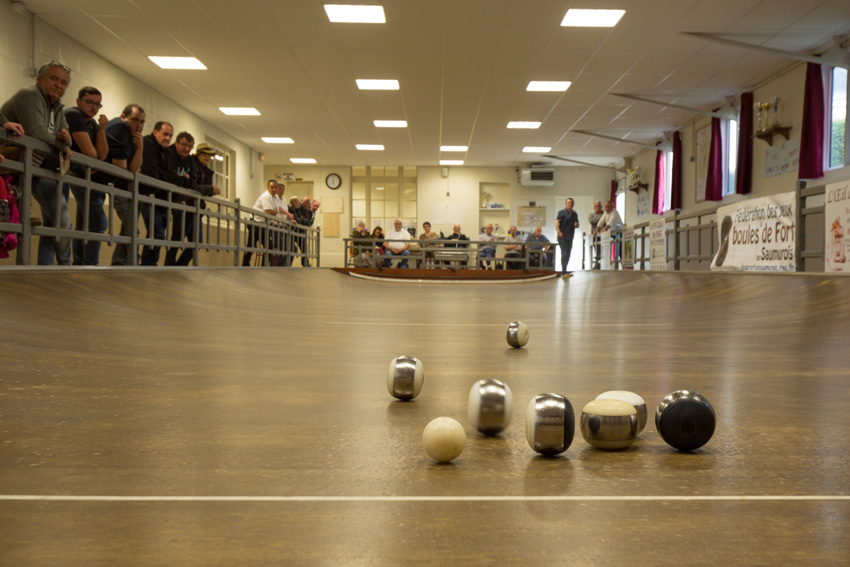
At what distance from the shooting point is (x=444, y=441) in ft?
2.93

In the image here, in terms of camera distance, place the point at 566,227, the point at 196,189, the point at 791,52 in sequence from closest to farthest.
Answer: the point at 196,189
the point at 791,52
the point at 566,227

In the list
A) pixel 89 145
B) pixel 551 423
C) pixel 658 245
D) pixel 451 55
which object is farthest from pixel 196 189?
pixel 658 245

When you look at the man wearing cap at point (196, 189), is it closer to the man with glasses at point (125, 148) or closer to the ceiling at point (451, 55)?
the man with glasses at point (125, 148)

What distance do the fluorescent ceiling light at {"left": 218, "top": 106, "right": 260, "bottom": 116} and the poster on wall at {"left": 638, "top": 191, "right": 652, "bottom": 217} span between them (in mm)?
8928

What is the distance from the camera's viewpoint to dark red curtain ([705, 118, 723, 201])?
37.6 ft

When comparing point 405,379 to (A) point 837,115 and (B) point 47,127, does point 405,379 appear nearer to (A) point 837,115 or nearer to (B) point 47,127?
(B) point 47,127

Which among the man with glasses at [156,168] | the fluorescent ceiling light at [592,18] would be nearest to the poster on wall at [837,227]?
the fluorescent ceiling light at [592,18]

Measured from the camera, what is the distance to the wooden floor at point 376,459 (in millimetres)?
639

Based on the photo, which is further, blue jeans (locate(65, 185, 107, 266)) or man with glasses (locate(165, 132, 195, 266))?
man with glasses (locate(165, 132, 195, 266))

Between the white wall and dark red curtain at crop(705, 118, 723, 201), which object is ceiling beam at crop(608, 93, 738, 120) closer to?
dark red curtain at crop(705, 118, 723, 201)

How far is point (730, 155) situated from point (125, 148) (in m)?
10.2

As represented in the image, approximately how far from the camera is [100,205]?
4.25 meters

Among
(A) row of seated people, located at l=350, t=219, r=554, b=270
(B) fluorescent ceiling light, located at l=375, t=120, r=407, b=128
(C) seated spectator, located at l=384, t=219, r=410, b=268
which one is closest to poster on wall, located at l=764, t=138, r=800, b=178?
(A) row of seated people, located at l=350, t=219, r=554, b=270

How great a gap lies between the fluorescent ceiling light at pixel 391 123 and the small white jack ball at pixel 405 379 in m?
12.1
